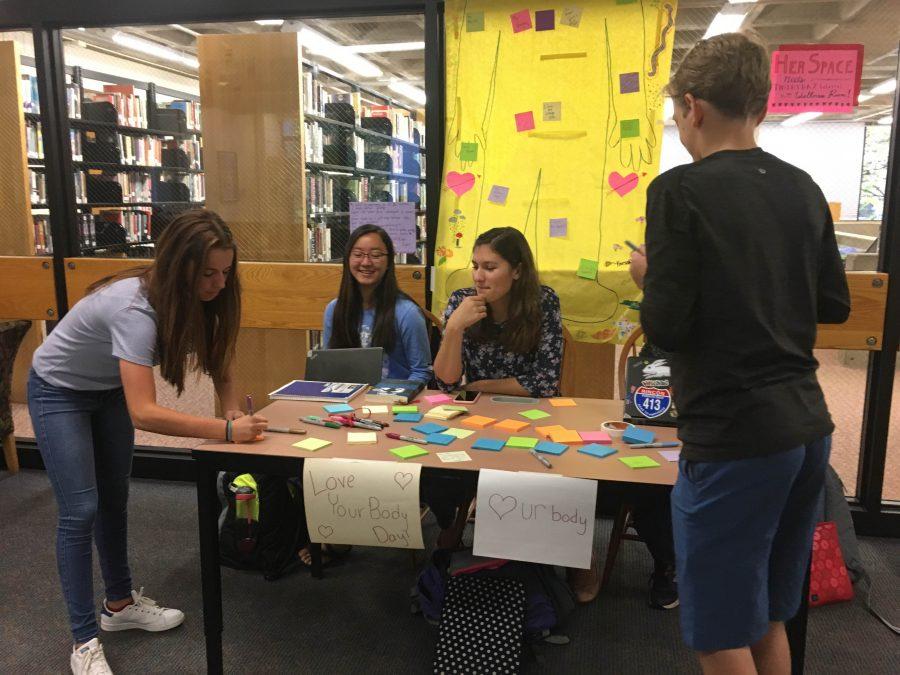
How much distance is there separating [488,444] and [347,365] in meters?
0.69

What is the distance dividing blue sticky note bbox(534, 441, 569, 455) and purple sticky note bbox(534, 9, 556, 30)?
1715mm

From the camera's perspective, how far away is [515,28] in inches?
105

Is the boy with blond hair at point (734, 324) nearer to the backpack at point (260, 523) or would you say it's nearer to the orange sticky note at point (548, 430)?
the orange sticky note at point (548, 430)

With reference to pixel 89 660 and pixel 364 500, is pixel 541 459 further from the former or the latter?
pixel 89 660

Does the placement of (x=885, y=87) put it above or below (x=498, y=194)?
above

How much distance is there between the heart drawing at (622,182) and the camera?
2682 millimetres

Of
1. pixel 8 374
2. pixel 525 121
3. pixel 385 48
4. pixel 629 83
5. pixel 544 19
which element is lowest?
pixel 8 374

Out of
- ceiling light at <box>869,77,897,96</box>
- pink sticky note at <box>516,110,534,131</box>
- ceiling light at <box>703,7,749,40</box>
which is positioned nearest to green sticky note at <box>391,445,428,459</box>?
pink sticky note at <box>516,110,534,131</box>

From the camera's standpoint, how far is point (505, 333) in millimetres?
2279

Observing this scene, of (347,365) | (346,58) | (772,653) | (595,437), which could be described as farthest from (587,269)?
(346,58)

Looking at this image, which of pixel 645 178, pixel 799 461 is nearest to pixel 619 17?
pixel 645 178

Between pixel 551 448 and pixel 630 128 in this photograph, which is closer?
pixel 551 448

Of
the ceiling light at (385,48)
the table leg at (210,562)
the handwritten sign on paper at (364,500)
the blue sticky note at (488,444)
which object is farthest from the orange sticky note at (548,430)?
the ceiling light at (385,48)

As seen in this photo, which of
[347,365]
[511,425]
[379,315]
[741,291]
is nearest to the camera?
[741,291]
